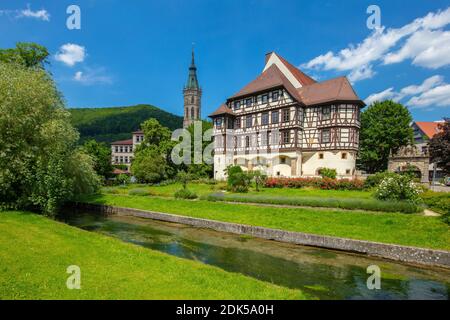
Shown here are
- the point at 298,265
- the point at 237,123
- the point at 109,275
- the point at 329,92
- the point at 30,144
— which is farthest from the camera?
the point at 237,123

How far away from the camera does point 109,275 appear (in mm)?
7461

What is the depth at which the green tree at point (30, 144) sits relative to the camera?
57.2 feet

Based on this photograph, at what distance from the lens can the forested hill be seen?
141750mm

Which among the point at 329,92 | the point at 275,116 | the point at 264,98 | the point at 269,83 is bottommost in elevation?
the point at 275,116

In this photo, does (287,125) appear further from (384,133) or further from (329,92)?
(384,133)

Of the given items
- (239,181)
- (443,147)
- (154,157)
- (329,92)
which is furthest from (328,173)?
(154,157)

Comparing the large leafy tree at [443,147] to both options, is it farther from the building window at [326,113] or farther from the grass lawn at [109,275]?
the grass lawn at [109,275]

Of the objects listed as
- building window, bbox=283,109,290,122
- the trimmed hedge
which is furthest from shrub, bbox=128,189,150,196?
building window, bbox=283,109,290,122

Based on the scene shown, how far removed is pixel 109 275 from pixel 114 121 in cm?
16400

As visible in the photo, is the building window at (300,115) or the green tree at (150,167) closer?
the building window at (300,115)

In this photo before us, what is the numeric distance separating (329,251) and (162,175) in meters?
35.8

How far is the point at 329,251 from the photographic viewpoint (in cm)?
1309

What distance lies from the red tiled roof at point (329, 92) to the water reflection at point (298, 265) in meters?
26.4

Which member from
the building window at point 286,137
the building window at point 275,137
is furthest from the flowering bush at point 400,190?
the building window at point 275,137
